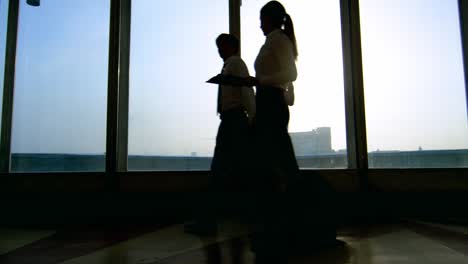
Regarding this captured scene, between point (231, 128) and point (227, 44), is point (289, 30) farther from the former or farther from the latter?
point (231, 128)

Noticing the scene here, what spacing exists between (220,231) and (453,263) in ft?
4.26

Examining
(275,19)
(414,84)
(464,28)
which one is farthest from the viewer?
(414,84)

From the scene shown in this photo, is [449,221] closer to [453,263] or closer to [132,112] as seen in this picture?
[453,263]

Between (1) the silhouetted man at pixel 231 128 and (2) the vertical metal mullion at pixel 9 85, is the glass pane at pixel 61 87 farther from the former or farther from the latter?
(1) the silhouetted man at pixel 231 128

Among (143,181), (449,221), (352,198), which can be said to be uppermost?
(143,181)

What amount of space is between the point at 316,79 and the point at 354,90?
352 mm

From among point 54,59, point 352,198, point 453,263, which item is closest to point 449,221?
point 352,198

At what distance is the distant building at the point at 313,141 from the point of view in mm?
2658

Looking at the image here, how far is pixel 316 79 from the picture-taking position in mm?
2725

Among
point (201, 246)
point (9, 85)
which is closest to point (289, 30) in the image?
point (201, 246)

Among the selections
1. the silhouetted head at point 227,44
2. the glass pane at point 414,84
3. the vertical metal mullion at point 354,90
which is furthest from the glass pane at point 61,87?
the glass pane at point 414,84

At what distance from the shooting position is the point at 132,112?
2.69m

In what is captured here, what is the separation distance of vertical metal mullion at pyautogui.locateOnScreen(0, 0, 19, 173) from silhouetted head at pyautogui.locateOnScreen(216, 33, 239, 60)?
2.06 metres

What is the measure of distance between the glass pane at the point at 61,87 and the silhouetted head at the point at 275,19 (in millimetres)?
1823
